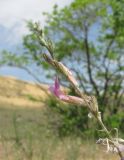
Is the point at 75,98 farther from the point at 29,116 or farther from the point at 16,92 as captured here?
the point at 16,92

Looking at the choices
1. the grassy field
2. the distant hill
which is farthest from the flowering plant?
the distant hill

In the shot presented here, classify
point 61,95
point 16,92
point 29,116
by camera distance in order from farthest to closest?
point 16,92, point 29,116, point 61,95

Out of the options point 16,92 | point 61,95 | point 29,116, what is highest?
point 16,92

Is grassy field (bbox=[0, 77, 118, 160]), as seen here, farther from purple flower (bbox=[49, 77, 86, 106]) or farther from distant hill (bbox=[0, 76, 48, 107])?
purple flower (bbox=[49, 77, 86, 106])

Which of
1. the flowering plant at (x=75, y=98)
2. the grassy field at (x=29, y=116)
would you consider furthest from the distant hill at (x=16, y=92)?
the flowering plant at (x=75, y=98)

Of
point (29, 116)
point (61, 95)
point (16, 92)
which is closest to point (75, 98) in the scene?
point (61, 95)

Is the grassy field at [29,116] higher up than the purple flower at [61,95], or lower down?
higher up

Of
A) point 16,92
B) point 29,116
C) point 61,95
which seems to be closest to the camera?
point 61,95

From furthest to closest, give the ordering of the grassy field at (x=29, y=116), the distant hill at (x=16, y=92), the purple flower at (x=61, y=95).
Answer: the distant hill at (x=16, y=92), the grassy field at (x=29, y=116), the purple flower at (x=61, y=95)

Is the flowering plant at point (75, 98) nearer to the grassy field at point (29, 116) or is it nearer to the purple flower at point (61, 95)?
the purple flower at point (61, 95)
